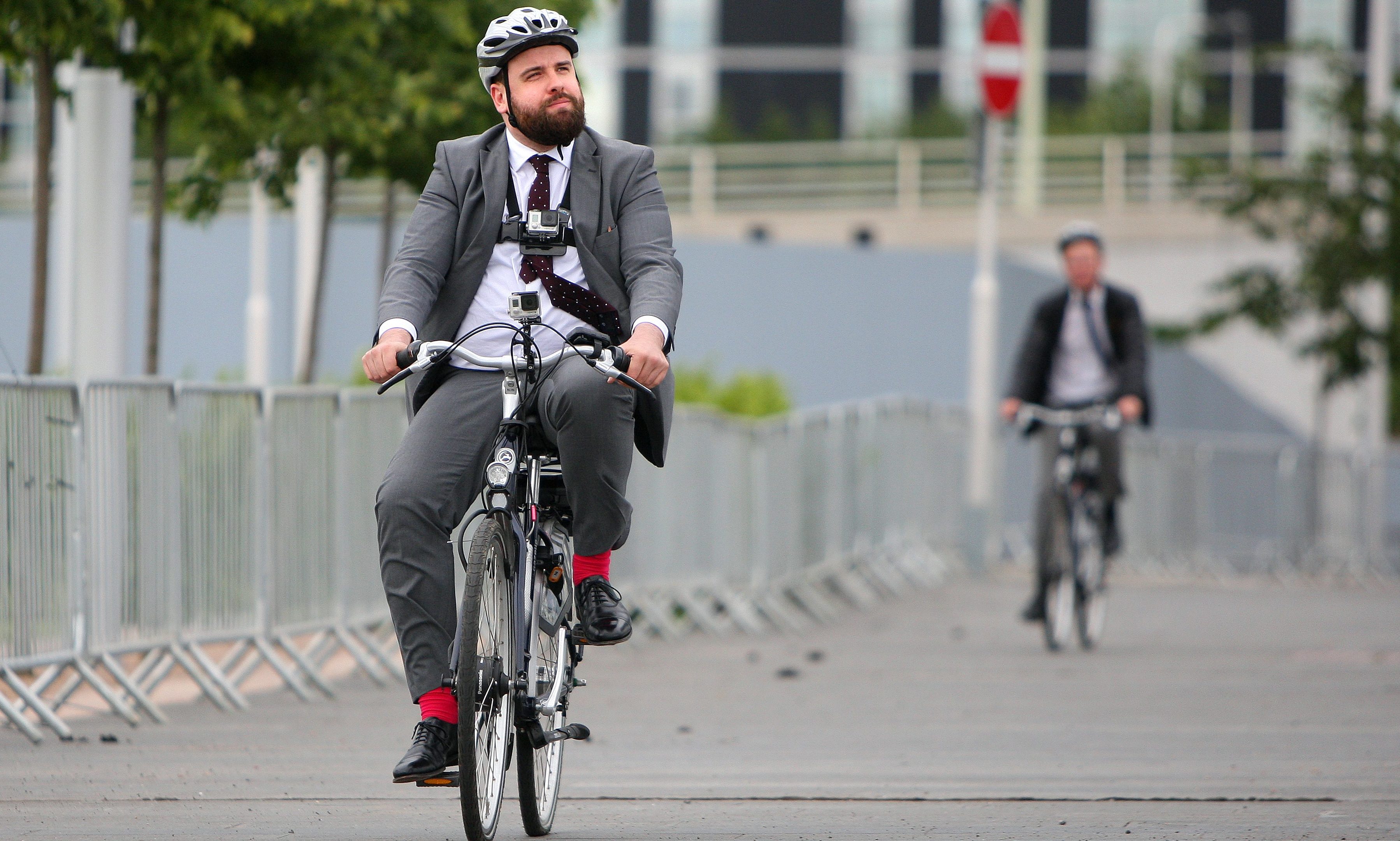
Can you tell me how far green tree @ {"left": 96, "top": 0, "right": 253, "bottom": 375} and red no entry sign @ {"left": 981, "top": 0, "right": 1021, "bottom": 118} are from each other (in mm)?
9757

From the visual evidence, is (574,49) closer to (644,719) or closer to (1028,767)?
(1028,767)

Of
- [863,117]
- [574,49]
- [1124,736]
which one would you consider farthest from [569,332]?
[863,117]

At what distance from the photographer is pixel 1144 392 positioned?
432 inches

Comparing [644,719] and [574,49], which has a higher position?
[574,49]

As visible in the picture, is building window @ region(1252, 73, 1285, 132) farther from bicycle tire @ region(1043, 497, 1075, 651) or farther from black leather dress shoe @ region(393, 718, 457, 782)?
black leather dress shoe @ region(393, 718, 457, 782)

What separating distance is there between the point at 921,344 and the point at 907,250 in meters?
1.05

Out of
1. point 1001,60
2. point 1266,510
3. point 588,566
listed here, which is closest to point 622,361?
point 588,566

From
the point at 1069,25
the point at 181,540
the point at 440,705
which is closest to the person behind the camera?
the point at 440,705

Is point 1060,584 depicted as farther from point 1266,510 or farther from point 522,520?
point 1266,510

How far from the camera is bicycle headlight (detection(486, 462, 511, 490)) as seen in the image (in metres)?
4.80

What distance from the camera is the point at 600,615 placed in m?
5.12

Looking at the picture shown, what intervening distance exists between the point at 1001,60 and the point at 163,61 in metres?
11.3

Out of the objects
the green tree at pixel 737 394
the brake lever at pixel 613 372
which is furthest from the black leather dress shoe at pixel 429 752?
the green tree at pixel 737 394

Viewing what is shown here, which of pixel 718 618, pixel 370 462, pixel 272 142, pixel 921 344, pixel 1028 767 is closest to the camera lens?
pixel 1028 767
